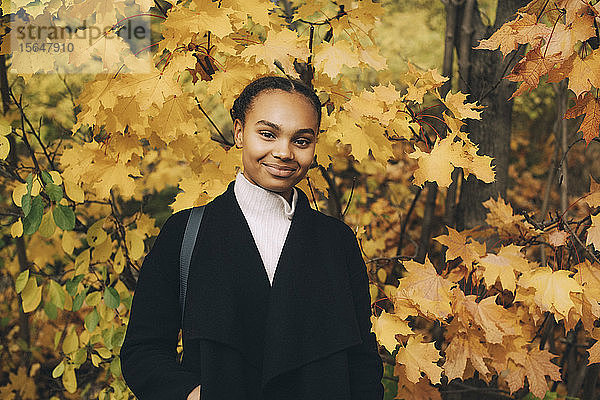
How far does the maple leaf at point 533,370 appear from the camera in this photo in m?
2.18

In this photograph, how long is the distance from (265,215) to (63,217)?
1108mm

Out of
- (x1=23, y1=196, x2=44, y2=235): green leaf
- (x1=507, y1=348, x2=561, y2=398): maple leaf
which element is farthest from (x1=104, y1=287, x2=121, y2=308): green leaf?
(x1=507, y1=348, x2=561, y2=398): maple leaf

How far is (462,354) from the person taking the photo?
6.83 feet

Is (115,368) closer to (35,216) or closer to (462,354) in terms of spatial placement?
(35,216)

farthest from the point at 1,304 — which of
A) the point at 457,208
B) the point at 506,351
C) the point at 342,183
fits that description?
the point at 506,351

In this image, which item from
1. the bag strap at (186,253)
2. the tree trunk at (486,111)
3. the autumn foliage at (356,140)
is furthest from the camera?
the tree trunk at (486,111)

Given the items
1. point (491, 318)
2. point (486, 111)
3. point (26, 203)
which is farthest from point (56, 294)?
point (486, 111)

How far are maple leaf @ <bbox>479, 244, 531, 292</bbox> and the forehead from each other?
108 cm

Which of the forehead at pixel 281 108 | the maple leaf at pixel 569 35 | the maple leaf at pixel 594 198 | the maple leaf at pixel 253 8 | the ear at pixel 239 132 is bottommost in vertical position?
the maple leaf at pixel 594 198

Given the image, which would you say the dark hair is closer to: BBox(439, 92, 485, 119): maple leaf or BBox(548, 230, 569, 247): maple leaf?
BBox(439, 92, 485, 119): maple leaf

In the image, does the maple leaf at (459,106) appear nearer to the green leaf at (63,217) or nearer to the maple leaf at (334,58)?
the maple leaf at (334,58)

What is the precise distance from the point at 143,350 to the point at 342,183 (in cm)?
439

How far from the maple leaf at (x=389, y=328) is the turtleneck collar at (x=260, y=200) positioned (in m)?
0.76

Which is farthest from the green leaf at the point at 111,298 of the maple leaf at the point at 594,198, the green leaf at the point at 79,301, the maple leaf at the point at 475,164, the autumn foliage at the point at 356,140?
the maple leaf at the point at 594,198
